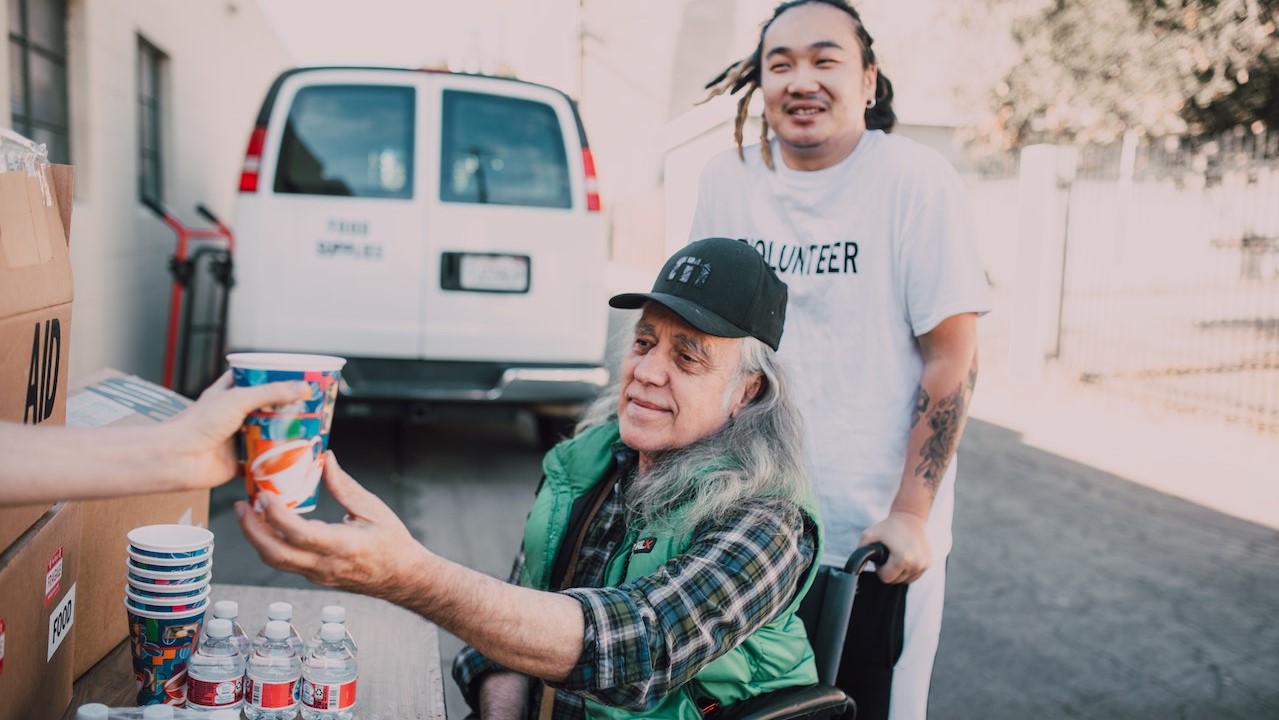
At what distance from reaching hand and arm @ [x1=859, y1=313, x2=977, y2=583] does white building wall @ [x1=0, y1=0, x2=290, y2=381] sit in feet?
16.6

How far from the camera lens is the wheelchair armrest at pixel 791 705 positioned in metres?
1.78

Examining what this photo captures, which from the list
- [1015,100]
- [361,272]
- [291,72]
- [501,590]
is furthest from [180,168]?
[1015,100]

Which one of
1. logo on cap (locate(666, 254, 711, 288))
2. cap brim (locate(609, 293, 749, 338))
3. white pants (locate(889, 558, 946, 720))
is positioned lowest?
white pants (locate(889, 558, 946, 720))

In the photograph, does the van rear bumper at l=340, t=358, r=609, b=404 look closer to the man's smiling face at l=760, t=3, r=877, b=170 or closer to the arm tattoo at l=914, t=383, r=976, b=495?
the man's smiling face at l=760, t=3, r=877, b=170

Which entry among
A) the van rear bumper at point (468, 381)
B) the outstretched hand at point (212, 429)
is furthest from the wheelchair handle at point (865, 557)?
the van rear bumper at point (468, 381)

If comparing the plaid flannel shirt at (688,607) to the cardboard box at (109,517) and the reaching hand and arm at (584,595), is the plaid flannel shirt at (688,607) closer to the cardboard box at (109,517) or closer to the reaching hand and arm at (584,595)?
the reaching hand and arm at (584,595)

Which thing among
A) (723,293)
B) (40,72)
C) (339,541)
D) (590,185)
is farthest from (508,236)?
(339,541)

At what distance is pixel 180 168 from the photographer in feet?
31.9

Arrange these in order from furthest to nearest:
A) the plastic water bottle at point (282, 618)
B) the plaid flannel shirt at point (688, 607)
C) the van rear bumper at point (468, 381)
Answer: the van rear bumper at point (468, 381), the plastic water bottle at point (282, 618), the plaid flannel shirt at point (688, 607)

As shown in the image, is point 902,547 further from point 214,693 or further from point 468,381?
point 468,381

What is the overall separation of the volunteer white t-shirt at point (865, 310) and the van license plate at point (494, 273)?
369cm

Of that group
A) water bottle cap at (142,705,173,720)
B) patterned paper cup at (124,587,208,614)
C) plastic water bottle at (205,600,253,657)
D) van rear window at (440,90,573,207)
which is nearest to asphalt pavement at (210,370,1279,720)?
van rear window at (440,90,573,207)

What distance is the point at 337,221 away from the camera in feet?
19.0

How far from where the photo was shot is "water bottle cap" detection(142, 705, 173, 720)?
1.30 metres
